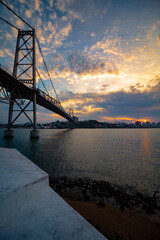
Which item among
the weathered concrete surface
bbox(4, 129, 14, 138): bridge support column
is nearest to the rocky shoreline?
the weathered concrete surface

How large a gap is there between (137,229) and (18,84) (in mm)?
24866

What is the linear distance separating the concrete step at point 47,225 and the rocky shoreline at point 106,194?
3290 mm

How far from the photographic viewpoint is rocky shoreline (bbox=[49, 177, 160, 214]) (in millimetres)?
4566

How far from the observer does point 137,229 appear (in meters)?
3.34

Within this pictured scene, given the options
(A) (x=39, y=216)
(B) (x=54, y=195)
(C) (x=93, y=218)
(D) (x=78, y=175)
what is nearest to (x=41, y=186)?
(B) (x=54, y=195)

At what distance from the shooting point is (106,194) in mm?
5277

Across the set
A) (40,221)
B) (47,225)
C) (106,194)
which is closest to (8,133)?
(106,194)

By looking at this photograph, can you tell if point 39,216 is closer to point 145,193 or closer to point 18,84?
point 145,193

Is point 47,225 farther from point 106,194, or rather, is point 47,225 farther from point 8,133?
point 8,133

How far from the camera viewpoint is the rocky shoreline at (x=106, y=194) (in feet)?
15.0

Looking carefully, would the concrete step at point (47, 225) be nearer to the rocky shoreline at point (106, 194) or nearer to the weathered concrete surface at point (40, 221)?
the weathered concrete surface at point (40, 221)

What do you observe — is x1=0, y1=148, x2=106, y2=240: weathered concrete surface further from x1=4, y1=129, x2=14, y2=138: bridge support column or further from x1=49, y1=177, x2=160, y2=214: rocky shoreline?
x1=4, y1=129, x2=14, y2=138: bridge support column

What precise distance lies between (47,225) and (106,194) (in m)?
4.57

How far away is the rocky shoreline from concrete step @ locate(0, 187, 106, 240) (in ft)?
10.8
